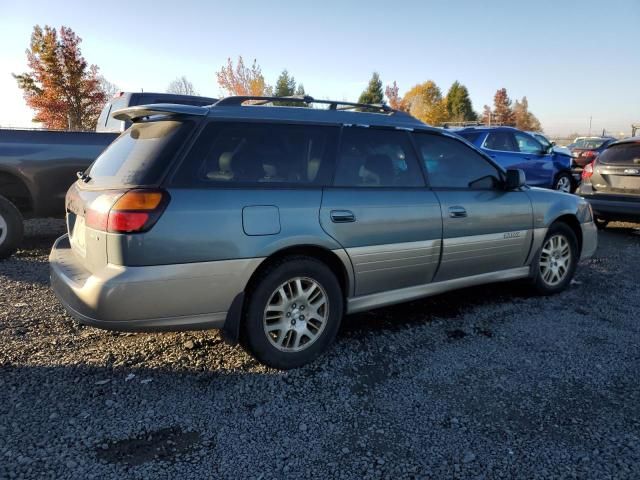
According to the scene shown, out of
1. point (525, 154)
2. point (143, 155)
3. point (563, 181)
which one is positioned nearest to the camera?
point (143, 155)

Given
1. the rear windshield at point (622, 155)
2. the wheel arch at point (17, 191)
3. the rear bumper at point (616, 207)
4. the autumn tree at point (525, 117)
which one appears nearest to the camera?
the wheel arch at point (17, 191)

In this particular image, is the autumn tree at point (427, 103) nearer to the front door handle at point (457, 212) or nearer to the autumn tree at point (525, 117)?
the autumn tree at point (525, 117)

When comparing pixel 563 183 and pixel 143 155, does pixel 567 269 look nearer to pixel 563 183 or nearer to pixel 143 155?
pixel 143 155

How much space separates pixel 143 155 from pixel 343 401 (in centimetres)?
190

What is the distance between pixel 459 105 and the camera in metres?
58.6

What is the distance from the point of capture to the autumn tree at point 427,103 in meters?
54.6

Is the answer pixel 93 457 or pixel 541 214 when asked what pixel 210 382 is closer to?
pixel 93 457

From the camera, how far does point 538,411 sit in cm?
281

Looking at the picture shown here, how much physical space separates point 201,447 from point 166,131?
1.82m

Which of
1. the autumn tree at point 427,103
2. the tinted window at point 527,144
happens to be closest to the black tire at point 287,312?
the tinted window at point 527,144

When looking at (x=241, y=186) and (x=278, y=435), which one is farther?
(x=241, y=186)

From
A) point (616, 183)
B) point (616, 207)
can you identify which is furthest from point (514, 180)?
point (616, 183)

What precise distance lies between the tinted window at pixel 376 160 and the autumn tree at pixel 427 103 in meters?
52.1

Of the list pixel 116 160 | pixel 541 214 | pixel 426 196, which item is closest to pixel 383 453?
pixel 426 196
